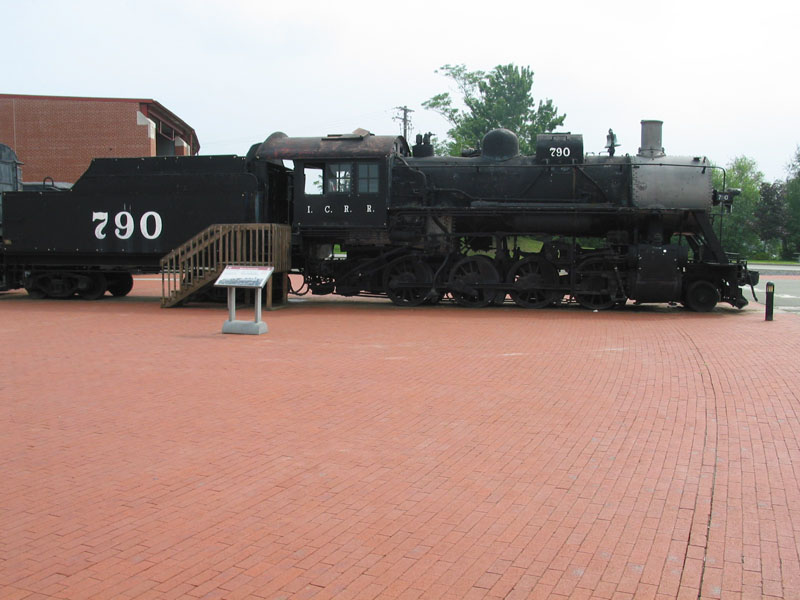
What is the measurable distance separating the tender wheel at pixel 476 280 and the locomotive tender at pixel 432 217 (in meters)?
0.03

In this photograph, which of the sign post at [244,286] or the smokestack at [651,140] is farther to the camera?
the smokestack at [651,140]

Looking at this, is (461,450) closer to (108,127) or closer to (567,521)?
(567,521)

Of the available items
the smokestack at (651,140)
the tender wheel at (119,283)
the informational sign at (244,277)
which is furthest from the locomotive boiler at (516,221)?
the tender wheel at (119,283)

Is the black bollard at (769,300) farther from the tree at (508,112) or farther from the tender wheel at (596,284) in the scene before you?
the tree at (508,112)

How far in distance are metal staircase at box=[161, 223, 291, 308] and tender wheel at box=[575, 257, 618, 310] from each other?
6.65 meters

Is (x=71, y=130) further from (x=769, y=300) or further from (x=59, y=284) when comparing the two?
(x=769, y=300)

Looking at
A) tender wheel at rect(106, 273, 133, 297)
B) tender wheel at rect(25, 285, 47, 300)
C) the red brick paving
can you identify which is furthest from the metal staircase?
the red brick paving

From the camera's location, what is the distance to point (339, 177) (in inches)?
680

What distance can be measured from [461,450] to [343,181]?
11939mm

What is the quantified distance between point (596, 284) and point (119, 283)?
12.5m

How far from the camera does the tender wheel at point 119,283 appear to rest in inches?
792

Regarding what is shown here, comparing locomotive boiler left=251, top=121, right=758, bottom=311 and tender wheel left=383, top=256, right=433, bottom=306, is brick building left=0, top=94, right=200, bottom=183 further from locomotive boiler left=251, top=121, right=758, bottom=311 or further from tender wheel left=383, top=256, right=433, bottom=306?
tender wheel left=383, top=256, right=433, bottom=306

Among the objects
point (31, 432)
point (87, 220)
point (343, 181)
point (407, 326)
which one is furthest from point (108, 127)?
point (31, 432)

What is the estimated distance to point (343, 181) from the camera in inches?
681
